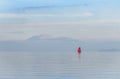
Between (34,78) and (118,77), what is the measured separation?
167cm

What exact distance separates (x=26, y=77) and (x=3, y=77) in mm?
484

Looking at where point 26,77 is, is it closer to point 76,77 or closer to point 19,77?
point 19,77

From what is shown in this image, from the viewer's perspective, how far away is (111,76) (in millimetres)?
8609

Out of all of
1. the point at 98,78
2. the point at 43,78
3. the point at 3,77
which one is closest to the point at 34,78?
the point at 43,78

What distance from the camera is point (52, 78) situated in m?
8.20

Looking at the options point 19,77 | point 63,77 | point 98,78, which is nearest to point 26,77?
point 19,77

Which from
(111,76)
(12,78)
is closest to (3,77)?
(12,78)

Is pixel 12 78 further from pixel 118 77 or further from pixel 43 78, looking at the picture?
pixel 118 77

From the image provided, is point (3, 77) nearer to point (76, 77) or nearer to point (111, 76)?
point (76, 77)

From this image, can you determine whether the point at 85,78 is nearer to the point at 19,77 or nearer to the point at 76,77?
the point at 76,77

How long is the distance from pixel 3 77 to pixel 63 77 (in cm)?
127

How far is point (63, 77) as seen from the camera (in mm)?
8320

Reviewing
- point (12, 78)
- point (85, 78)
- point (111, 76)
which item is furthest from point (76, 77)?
point (12, 78)

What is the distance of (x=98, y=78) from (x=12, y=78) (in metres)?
1.73
